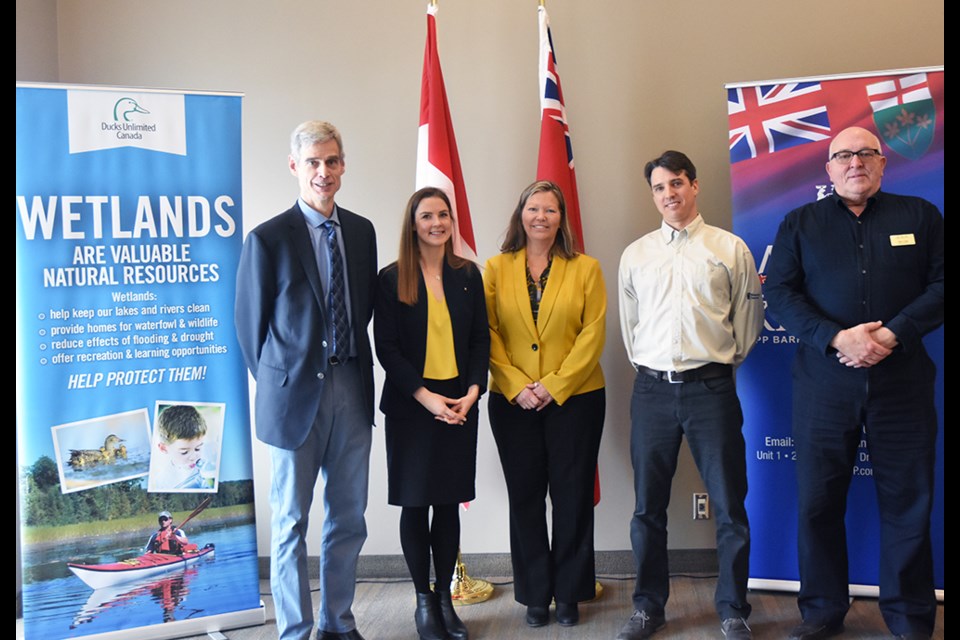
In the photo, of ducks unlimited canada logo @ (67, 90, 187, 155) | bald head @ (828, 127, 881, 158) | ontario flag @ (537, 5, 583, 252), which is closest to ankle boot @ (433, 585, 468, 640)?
ontario flag @ (537, 5, 583, 252)

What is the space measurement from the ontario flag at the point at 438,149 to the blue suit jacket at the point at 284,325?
83 cm

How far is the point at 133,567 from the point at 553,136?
7.89 feet

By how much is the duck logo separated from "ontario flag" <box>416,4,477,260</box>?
113cm

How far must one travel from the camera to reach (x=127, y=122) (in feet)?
9.82

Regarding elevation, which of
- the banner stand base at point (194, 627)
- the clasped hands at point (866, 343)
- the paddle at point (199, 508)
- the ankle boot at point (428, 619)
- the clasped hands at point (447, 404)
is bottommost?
the banner stand base at point (194, 627)

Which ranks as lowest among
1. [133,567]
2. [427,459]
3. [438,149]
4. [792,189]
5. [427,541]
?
[133,567]

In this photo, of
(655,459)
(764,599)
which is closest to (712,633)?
(764,599)

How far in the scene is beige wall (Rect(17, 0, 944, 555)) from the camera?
3.65 m

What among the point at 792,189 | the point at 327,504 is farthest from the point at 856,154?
the point at 327,504

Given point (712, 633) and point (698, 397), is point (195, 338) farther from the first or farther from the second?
point (712, 633)

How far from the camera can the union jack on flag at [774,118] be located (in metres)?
3.26

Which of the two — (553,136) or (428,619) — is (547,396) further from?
(553,136)

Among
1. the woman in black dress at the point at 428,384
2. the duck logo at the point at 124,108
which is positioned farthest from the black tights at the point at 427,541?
the duck logo at the point at 124,108

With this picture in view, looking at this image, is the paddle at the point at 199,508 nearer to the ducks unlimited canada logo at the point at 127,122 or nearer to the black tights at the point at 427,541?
the black tights at the point at 427,541
